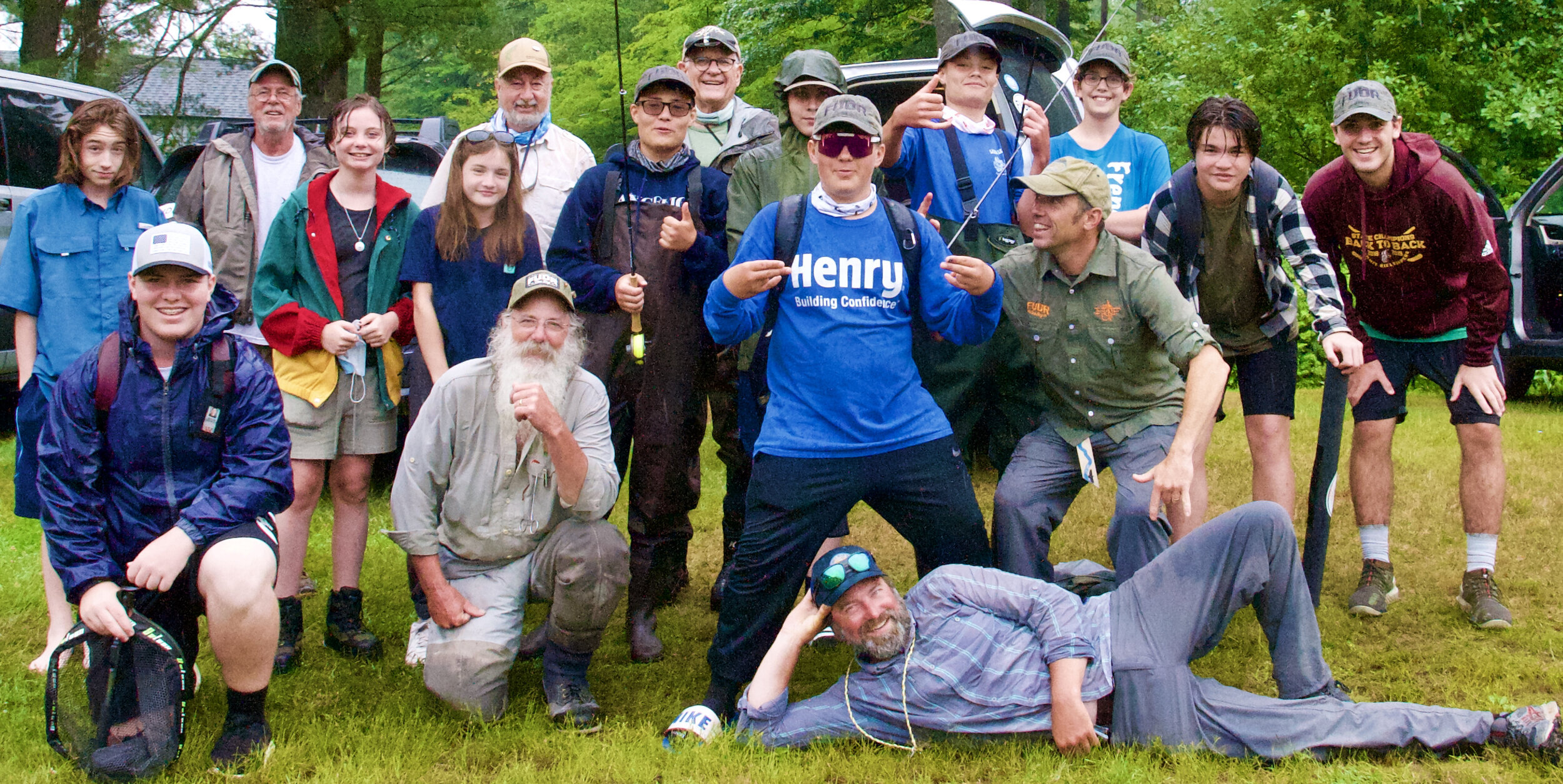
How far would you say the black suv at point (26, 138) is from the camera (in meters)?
7.57

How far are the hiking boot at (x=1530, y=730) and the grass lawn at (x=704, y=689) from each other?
5 cm

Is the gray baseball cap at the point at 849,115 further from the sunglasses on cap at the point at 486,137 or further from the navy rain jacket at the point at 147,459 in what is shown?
the navy rain jacket at the point at 147,459

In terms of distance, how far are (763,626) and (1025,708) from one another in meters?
0.88

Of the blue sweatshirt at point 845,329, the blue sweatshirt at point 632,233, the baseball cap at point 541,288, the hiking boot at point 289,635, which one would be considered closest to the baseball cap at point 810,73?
the blue sweatshirt at point 632,233

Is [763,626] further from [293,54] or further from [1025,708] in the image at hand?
[293,54]

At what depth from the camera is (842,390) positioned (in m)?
3.89

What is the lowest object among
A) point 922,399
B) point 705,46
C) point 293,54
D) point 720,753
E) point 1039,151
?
point 720,753

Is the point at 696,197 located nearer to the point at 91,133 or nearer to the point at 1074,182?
the point at 1074,182

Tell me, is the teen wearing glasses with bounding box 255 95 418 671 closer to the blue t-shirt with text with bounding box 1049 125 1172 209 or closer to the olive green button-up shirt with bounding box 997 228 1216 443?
the olive green button-up shirt with bounding box 997 228 1216 443

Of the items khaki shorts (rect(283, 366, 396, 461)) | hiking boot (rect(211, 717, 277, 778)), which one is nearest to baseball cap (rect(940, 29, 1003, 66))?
khaki shorts (rect(283, 366, 396, 461))

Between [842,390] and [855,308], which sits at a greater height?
[855,308]

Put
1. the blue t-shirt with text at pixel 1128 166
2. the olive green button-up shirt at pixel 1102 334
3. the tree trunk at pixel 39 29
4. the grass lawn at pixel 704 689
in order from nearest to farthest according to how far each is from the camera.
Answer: the grass lawn at pixel 704 689 < the olive green button-up shirt at pixel 1102 334 < the blue t-shirt with text at pixel 1128 166 < the tree trunk at pixel 39 29

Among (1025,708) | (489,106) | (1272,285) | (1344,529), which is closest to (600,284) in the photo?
(1025,708)

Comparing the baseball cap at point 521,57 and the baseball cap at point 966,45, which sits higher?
the baseball cap at point 521,57
